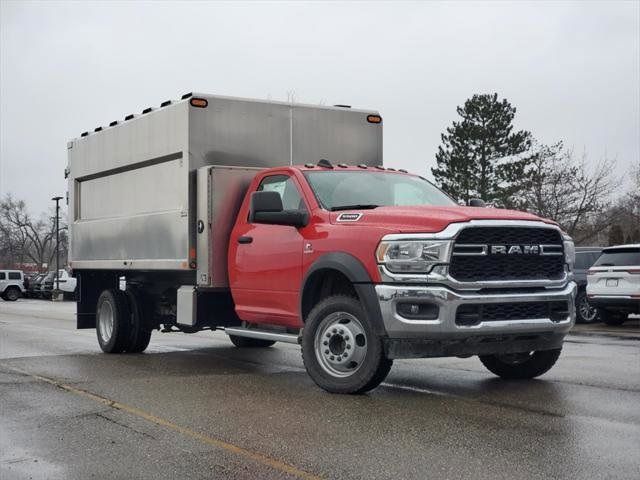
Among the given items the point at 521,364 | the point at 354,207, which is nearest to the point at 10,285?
the point at 354,207

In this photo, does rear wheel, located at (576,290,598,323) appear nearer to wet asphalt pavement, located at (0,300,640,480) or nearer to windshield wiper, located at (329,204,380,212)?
wet asphalt pavement, located at (0,300,640,480)

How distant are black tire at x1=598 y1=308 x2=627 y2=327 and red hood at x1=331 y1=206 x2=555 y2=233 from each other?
12256mm

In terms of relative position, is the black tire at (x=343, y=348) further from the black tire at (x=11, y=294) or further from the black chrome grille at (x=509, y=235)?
the black tire at (x=11, y=294)

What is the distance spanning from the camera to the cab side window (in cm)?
873

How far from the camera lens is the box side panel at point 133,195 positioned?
10109mm

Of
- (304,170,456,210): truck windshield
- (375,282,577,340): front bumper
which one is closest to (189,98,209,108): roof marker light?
(304,170,456,210): truck windshield

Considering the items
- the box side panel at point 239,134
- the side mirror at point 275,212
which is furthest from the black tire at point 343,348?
the box side panel at point 239,134

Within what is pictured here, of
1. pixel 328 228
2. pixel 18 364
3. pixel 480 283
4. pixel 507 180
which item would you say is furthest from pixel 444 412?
pixel 507 180

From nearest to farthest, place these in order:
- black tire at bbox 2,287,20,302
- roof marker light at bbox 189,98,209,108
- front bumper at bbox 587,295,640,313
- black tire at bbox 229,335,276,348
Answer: roof marker light at bbox 189,98,209,108
black tire at bbox 229,335,276,348
front bumper at bbox 587,295,640,313
black tire at bbox 2,287,20,302

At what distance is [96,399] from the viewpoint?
7695 mm

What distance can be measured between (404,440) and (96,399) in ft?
10.4

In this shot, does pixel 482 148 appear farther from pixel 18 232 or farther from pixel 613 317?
pixel 18 232

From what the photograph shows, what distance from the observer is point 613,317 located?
1922 centimetres

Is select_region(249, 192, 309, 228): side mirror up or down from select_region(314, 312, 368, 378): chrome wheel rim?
up
